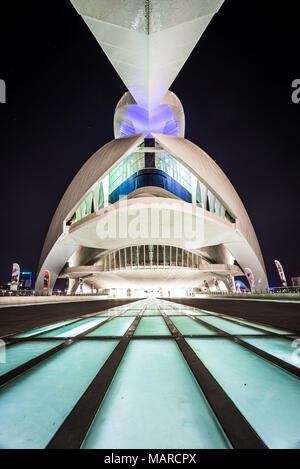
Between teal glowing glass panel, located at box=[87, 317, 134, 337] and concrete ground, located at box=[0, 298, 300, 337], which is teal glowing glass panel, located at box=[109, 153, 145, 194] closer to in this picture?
concrete ground, located at box=[0, 298, 300, 337]

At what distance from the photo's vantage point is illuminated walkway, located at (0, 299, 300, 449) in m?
0.91

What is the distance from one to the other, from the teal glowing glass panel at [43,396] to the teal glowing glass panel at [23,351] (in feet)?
0.65

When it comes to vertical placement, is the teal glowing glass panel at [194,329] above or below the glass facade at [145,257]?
below

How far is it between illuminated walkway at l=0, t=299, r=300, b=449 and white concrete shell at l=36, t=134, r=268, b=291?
17.4 metres

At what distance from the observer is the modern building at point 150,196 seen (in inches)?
256

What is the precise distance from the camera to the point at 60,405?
3.91 ft

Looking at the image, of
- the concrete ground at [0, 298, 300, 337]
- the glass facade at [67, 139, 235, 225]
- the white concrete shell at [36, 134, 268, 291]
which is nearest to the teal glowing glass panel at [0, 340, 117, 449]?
the concrete ground at [0, 298, 300, 337]

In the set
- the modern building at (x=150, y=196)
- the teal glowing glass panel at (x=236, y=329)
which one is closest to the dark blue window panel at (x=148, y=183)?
the modern building at (x=150, y=196)

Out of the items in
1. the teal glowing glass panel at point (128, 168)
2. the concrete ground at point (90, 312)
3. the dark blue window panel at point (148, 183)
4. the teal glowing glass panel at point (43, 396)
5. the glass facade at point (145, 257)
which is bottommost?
the concrete ground at point (90, 312)

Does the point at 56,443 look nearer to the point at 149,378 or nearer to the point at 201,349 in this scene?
the point at 149,378

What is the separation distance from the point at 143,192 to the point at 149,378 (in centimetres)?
3041

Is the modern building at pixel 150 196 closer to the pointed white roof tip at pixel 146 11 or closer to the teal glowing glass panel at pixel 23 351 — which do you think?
the pointed white roof tip at pixel 146 11
